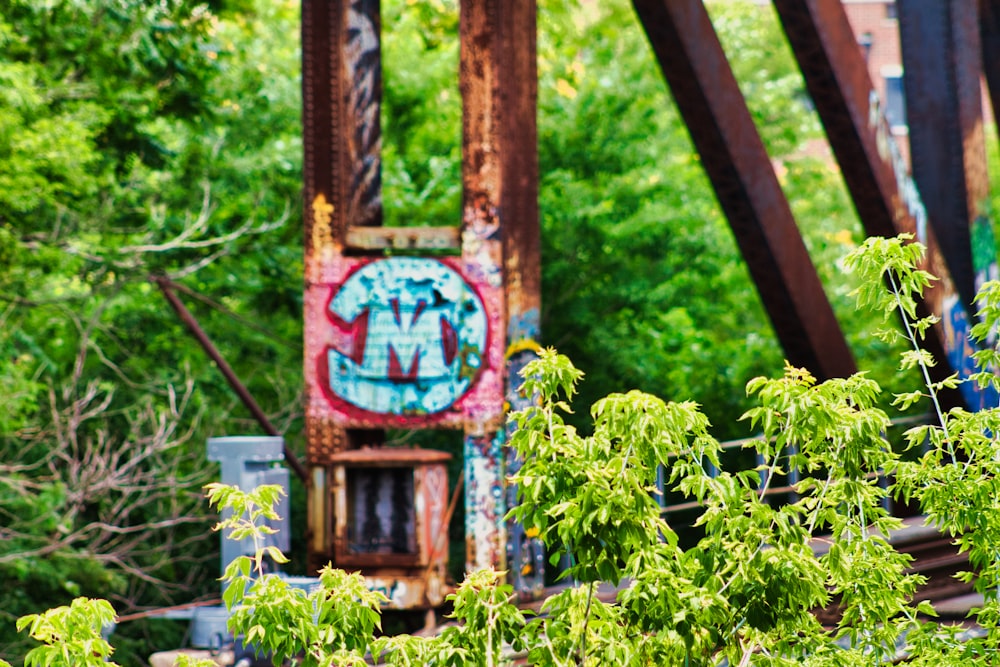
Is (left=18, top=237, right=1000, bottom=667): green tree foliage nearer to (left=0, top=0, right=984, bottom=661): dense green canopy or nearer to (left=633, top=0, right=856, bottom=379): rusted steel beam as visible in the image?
(left=633, top=0, right=856, bottom=379): rusted steel beam

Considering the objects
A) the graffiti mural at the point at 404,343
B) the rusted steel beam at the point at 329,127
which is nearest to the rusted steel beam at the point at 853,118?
the graffiti mural at the point at 404,343

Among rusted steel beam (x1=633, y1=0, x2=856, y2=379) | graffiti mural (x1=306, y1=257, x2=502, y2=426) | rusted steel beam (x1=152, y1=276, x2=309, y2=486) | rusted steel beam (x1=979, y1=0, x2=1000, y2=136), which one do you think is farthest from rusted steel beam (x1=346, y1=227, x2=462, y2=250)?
rusted steel beam (x1=979, y1=0, x2=1000, y2=136)

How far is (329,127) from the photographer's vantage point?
28.5ft

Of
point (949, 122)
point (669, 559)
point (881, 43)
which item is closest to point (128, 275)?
point (949, 122)

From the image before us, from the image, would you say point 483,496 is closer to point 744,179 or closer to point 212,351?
point 212,351

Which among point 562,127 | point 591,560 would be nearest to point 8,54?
point 562,127

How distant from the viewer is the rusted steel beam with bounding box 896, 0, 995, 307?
997 centimetres

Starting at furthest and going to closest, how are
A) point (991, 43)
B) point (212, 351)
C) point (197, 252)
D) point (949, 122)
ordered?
point (197, 252), point (991, 43), point (949, 122), point (212, 351)

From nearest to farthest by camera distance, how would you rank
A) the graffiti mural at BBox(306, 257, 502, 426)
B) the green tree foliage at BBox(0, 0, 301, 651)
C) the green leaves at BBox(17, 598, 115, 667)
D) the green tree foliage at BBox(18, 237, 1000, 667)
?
the green leaves at BBox(17, 598, 115, 667) < the green tree foliage at BBox(18, 237, 1000, 667) < the graffiti mural at BBox(306, 257, 502, 426) < the green tree foliage at BBox(0, 0, 301, 651)

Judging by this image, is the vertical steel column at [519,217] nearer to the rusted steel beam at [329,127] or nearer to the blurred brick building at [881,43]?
the rusted steel beam at [329,127]

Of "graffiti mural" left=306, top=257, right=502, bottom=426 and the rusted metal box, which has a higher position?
"graffiti mural" left=306, top=257, right=502, bottom=426

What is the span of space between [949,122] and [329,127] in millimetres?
4853

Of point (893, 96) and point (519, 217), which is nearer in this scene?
point (519, 217)

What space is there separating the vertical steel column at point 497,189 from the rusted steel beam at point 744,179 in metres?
1.33
